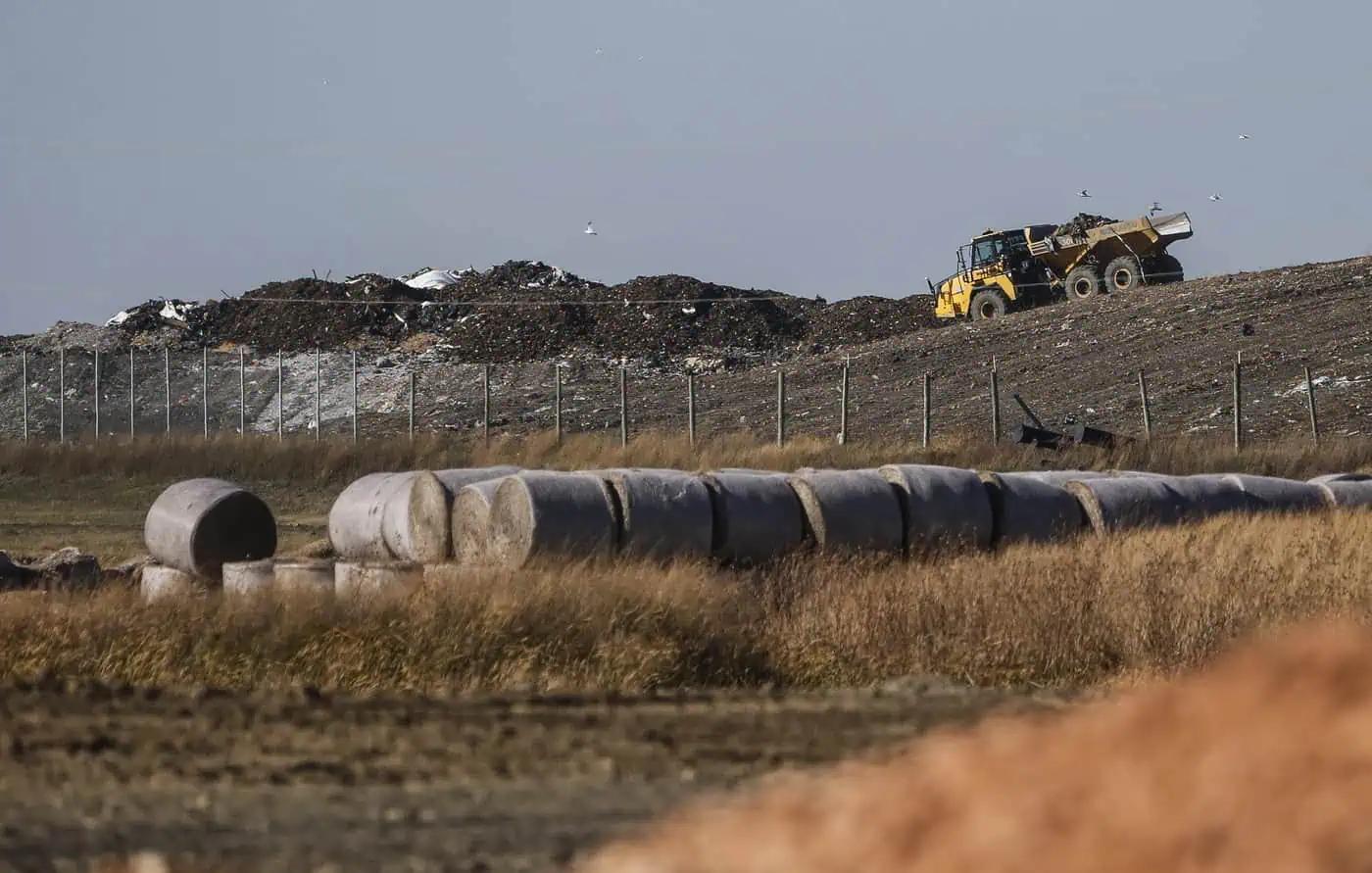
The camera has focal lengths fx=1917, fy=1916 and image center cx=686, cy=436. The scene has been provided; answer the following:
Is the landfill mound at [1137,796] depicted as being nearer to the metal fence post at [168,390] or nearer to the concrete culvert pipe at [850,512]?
the concrete culvert pipe at [850,512]

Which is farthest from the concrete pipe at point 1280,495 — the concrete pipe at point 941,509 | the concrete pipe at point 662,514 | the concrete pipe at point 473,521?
the concrete pipe at point 473,521

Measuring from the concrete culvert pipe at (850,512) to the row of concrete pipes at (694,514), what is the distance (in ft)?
0.04

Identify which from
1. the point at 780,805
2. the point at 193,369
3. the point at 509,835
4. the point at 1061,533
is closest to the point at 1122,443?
the point at 1061,533

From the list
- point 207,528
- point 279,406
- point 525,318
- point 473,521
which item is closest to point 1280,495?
point 473,521

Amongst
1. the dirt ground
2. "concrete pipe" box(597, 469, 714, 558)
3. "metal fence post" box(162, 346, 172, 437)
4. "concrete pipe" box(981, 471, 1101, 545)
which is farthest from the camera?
"metal fence post" box(162, 346, 172, 437)

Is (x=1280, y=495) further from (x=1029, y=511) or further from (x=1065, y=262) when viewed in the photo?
(x=1065, y=262)

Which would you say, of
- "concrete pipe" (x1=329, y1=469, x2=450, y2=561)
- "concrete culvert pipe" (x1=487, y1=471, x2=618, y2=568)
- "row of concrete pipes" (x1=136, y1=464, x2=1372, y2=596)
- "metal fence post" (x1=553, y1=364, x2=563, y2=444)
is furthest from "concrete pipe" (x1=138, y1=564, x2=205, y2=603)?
"metal fence post" (x1=553, y1=364, x2=563, y2=444)

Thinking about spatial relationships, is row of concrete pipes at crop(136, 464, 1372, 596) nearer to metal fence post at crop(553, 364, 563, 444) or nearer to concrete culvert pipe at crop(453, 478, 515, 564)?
concrete culvert pipe at crop(453, 478, 515, 564)

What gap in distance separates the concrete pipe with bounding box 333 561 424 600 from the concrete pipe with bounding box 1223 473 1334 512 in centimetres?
784

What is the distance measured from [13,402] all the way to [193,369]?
4.72m

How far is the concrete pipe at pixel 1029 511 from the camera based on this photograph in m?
15.7

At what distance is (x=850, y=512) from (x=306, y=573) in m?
4.16

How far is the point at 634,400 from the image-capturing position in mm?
45844

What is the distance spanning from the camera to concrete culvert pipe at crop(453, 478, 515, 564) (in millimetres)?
13758
